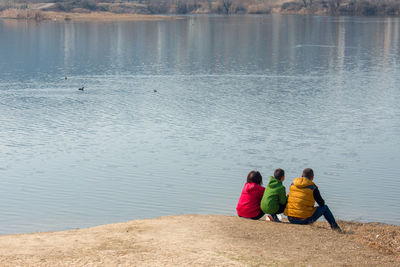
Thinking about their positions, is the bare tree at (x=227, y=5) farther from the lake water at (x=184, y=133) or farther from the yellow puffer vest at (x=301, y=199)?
the yellow puffer vest at (x=301, y=199)

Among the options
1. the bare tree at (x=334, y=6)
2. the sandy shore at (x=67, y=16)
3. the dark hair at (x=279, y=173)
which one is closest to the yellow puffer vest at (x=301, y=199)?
the dark hair at (x=279, y=173)

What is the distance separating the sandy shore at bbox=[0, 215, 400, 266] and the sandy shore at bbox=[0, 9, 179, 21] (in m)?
79.4

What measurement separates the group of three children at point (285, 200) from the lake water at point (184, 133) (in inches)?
99.3

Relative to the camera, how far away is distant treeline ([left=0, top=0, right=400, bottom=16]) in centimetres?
9875

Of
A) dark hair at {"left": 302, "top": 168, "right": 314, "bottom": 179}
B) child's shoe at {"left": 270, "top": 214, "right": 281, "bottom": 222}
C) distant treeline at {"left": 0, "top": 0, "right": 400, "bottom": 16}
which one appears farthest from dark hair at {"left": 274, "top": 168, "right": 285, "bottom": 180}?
distant treeline at {"left": 0, "top": 0, "right": 400, "bottom": 16}

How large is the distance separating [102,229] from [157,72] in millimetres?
26240

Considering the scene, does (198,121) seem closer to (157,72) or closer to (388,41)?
(157,72)

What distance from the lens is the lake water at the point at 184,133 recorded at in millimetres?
13680

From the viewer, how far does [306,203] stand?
9930mm

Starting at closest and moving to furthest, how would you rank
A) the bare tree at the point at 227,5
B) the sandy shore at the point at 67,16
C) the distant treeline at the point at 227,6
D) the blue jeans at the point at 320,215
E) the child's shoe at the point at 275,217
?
the blue jeans at the point at 320,215 → the child's shoe at the point at 275,217 → the sandy shore at the point at 67,16 → the distant treeline at the point at 227,6 → the bare tree at the point at 227,5

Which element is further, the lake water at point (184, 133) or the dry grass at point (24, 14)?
the dry grass at point (24, 14)

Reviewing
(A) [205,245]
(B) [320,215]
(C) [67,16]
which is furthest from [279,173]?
(C) [67,16]

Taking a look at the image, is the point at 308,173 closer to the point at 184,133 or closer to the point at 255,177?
the point at 255,177

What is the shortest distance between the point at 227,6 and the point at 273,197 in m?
104
